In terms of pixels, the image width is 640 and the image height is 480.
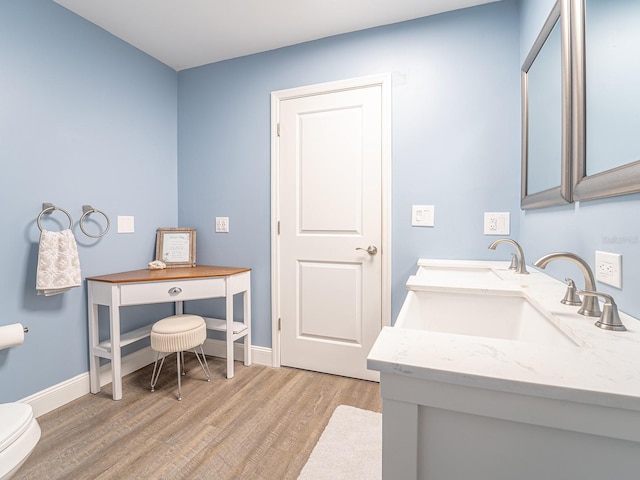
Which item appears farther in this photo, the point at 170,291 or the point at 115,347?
the point at 170,291

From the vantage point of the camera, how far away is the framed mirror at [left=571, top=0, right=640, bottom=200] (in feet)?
2.42

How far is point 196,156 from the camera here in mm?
2572

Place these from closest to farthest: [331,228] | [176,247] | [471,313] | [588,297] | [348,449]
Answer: [588,297] → [471,313] → [348,449] → [331,228] → [176,247]

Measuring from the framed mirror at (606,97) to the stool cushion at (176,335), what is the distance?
206 cm

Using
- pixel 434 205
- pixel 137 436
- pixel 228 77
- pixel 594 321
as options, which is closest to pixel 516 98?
pixel 434 205

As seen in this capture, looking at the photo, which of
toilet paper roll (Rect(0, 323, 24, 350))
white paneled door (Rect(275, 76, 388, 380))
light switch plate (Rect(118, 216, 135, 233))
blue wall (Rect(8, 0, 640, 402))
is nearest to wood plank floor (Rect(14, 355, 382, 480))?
white paneled door (Rect(275, 76, 388, 380))

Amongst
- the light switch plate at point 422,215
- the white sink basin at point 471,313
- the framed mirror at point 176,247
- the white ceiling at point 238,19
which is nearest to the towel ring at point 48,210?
the framed mirror at point 176,247

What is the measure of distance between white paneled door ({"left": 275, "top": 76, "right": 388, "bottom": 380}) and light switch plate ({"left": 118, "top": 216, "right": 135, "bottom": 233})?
1077 millimetres

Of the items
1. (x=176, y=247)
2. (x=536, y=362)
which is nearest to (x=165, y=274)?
(x=176, y=247)

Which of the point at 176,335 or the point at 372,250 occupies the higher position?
the point at 372,250

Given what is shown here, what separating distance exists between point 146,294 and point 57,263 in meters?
0.48

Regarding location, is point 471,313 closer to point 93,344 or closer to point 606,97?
point 606,97

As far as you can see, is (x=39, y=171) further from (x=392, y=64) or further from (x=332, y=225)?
(x=392, y=64)

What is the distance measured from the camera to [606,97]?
0.85 metres
